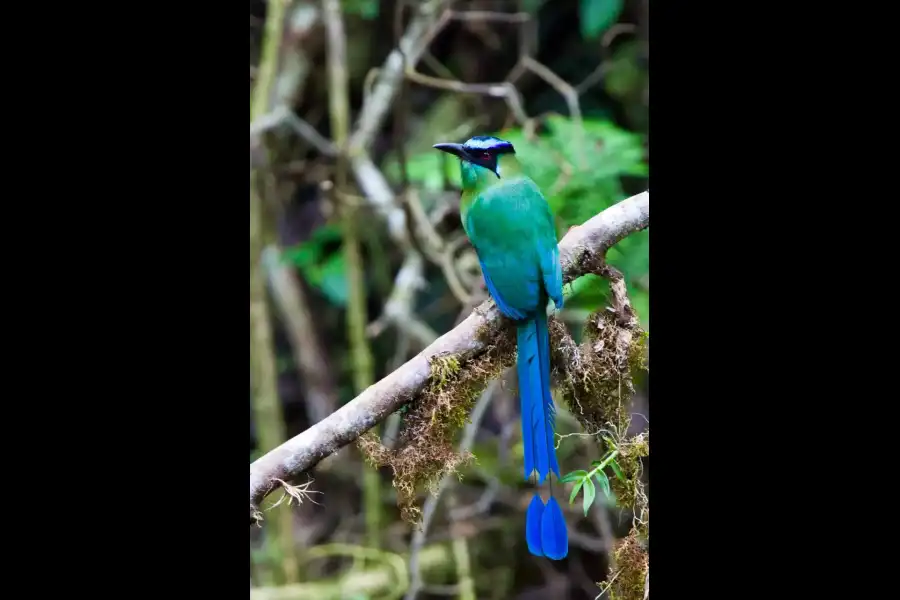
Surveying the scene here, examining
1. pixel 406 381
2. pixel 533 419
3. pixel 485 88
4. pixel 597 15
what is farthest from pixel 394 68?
pixel 533 419

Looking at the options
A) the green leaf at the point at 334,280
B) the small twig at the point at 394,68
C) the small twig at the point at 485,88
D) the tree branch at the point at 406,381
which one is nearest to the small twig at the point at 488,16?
the small twig at the point at 394,68

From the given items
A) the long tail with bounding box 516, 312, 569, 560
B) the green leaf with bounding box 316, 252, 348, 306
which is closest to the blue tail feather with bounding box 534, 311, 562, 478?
the long tail with bounding box 516, 312, 569, 560

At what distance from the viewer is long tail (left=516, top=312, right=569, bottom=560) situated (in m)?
1.73

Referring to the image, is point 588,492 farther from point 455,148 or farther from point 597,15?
point 597,15

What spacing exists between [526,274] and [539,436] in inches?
13.0

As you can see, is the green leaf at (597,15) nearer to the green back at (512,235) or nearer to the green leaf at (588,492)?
the green back at (512,235)

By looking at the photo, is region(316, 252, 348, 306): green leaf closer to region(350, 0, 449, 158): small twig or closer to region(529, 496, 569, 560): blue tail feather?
region(350, 0, 449, 158): small twig

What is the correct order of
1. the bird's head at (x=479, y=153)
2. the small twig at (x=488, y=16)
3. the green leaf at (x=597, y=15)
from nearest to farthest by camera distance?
the bird's head at (x=479, y=153), the green leaf at (x=597, y=15), the small twig at (x=488, y=16)

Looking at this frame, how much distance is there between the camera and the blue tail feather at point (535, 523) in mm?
1748

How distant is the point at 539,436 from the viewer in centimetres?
173

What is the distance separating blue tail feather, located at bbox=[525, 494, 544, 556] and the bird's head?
680 millimetres

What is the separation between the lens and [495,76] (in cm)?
244
